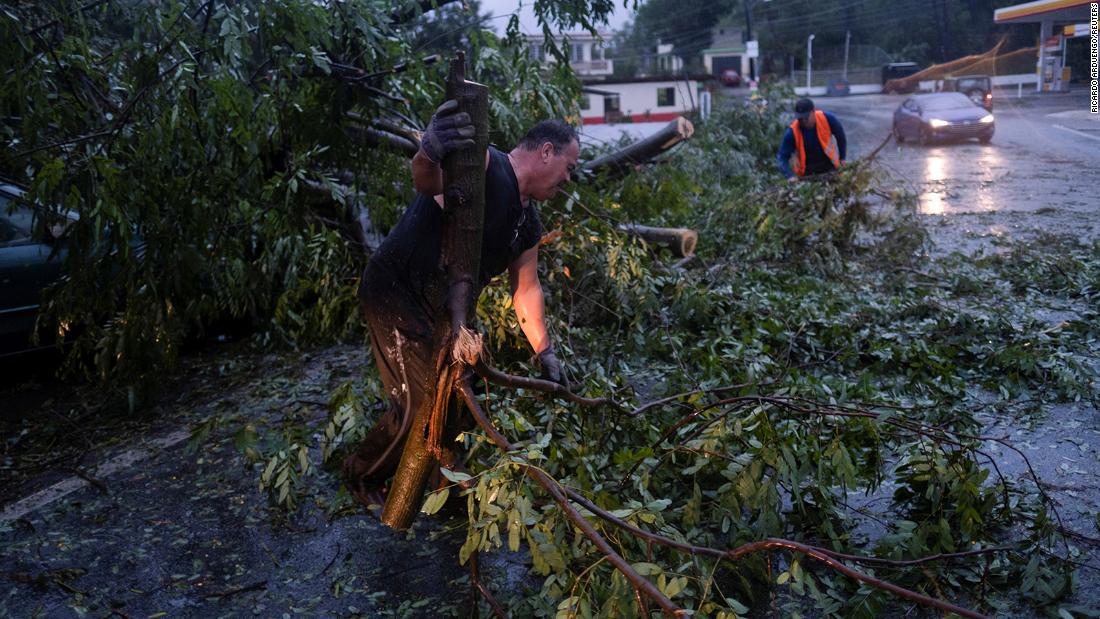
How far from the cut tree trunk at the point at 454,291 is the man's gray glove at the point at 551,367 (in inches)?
26.5

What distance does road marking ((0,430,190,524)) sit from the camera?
4074mm

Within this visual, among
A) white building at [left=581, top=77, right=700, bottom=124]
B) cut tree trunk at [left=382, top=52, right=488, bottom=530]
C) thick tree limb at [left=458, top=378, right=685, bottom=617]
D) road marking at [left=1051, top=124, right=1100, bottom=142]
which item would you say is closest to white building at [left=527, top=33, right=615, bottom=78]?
white building at [left=581, top=77, right=700, bottom=124]

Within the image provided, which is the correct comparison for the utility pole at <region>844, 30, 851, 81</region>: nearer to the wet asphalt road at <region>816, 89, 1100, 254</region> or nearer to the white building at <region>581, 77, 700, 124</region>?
the wet asphalt road at <region>816, 89, 1100, 254</region>

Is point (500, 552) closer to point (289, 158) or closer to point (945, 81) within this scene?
point (289, 158)

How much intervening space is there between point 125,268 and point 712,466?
11.5 feet

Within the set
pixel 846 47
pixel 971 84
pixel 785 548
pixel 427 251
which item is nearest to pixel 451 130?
pixel 427 251

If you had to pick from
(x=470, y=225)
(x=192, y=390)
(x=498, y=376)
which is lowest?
(x=192, y=390)

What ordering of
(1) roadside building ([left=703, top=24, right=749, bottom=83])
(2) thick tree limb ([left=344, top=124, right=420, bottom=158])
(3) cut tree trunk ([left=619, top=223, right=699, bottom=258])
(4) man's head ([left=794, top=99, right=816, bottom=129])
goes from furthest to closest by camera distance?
(1) roadside building ([left=703, top=24, right=749, bottom=83]), (4) man's head ([left=794, top=99, right=816, bottom=129]), (3) cut tree trunk ([left=619, top=223, right=699, bottom=258]), (2) thick tree limb ([left=344, top=124, right=420, bottom=158])

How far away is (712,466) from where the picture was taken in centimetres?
330

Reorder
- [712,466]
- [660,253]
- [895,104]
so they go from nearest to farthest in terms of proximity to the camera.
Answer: [712,466], [660,253], [895,104]

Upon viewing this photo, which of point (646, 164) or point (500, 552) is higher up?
point (646, 164)

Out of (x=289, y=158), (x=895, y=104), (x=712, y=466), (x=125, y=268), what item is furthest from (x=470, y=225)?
(x=895, y=104)

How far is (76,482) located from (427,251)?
7.99 feet

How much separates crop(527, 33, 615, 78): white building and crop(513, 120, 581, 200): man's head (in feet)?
9.15
